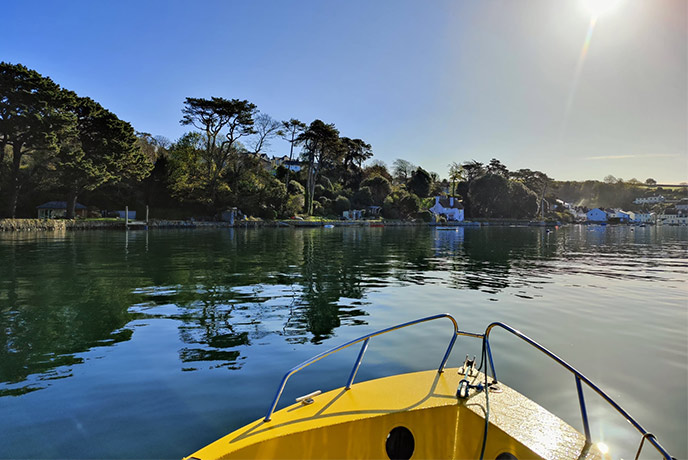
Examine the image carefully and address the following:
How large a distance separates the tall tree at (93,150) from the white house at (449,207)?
7049cm

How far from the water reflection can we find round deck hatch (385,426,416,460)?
4076mm

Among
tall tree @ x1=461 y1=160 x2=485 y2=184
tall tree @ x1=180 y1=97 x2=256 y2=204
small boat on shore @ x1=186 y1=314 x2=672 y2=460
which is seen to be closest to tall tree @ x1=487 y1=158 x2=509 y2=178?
tall tree @ x1=461 y1=160 x2=485 y2=184

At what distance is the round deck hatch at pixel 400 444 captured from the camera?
3.75 m

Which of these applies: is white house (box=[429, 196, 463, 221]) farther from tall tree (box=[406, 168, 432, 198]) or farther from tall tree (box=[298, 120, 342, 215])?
tall tree (box=[298, 120, 342, 215])

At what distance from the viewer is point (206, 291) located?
45.4ft

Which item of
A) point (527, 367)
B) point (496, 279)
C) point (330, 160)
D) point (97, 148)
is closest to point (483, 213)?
point (330, 160)

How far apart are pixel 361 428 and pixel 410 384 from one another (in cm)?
105

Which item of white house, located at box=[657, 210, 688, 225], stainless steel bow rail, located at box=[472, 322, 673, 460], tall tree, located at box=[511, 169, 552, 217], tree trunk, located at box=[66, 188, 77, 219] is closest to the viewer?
stainless steel bow rail, located at box=[472, 322, 673, 460]

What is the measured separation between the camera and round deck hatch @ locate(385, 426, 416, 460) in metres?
3.75

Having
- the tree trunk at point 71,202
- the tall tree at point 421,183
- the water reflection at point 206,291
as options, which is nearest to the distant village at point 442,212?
the tall tree at point 421,183

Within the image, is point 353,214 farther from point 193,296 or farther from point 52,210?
point 193,296

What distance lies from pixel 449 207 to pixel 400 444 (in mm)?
107510

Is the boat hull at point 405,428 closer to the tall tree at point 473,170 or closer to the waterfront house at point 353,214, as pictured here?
the waterfront house at point 353,214

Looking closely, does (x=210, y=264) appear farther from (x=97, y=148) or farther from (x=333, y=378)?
(x=97, y=148)
